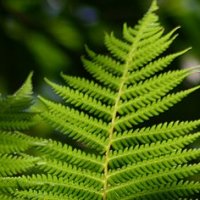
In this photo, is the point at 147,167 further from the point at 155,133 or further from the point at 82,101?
the point at 82,101

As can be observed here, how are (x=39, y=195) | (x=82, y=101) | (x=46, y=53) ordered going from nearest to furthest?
(x=39, y=195) < (x=82, y=101) < (x=46, y=53)

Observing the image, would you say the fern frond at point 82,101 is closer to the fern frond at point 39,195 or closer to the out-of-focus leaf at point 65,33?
the fern frond at point 39,195

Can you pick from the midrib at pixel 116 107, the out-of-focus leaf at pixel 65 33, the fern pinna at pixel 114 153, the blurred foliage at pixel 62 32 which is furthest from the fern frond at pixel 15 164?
the out-of-focus leaf at pixel 65 33

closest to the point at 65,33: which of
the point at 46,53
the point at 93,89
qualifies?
the point at 46,53

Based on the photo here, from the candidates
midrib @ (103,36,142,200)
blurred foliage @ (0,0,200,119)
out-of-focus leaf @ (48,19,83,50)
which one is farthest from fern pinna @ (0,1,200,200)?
out-of-focus leaf @ (48,19,83,50)

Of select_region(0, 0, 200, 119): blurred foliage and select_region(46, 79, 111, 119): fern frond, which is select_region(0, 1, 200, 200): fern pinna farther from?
select_region(0, 0, 200, 119): blurred foliage

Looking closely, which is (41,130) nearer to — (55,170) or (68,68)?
(68,68)

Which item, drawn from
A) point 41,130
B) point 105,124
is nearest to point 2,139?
point 105,124

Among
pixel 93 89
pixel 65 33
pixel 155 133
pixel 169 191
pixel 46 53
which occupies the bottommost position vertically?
pixel 169 191
